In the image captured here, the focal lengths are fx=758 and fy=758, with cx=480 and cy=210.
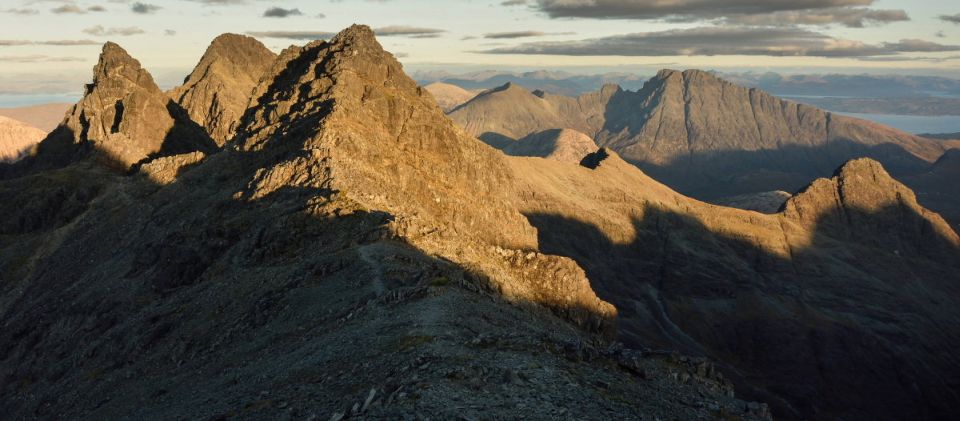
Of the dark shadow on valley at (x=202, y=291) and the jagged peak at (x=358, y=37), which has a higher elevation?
the jagged peak at (x=358, y=37)

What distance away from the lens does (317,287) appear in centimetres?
6450

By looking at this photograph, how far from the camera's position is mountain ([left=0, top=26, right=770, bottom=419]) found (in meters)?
41.4

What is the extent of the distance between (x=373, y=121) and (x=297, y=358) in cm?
8181

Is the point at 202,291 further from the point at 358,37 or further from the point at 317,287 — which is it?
the point at 358,37

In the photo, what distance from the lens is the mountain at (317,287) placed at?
4141 cm

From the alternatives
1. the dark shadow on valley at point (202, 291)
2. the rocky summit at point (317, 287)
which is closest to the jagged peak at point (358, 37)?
the rocky summit at point (317, 287)

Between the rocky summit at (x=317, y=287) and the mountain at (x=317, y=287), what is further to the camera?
the mountain at (x=317, y=287)

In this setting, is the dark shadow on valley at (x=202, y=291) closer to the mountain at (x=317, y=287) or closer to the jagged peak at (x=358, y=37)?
the mountain at (x=317, y=287)

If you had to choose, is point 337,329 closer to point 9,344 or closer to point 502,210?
point 9,344

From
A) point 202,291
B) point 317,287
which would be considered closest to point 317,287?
point 317,287

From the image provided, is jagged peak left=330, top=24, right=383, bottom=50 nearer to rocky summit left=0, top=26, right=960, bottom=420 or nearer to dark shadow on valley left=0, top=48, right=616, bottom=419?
rocky summit left=0, top=26, right=960, bottom=420

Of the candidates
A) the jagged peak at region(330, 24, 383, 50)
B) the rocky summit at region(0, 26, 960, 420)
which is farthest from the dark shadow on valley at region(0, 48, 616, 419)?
the jagged peak at region(330, 24, 383, 50)

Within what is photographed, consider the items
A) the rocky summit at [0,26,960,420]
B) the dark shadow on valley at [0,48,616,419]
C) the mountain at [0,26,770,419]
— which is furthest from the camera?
the dark shadow on valley at [0,48,616,419]

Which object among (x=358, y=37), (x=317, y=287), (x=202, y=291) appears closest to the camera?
(x=317, y=287)
